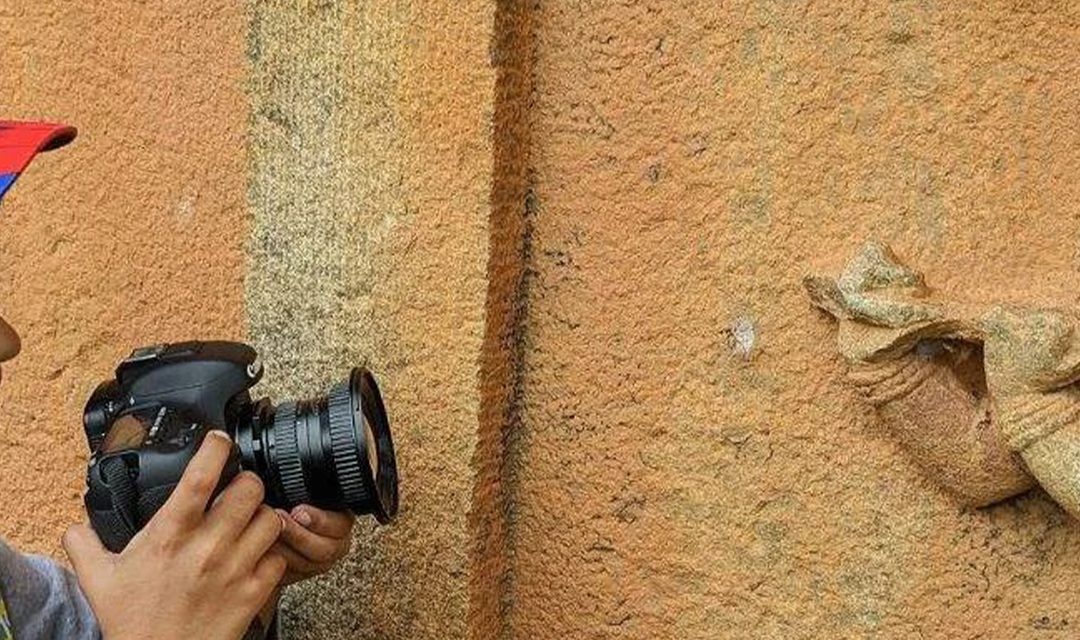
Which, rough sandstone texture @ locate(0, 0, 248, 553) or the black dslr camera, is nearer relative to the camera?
the black dslr camera

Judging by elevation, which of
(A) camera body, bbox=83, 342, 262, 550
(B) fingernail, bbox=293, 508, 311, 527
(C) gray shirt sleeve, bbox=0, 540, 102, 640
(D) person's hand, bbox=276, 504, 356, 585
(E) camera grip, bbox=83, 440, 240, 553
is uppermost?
(A) camera body, bbox=83, 342, 262, 550

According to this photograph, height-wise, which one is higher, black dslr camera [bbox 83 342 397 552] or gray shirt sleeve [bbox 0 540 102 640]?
black dslr camera [bbox 83 342 397 552]

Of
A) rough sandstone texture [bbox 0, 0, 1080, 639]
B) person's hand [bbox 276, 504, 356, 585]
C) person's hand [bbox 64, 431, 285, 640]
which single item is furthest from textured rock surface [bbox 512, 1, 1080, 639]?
person's hand [bbox 64, 431, 285, 640]

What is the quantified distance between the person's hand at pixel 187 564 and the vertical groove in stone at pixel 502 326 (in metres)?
0.22

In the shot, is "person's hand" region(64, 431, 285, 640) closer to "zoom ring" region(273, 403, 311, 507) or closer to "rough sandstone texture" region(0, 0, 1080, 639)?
"zoom ring" region(273, 403, 311, 507)

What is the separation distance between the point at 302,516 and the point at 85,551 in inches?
6.1

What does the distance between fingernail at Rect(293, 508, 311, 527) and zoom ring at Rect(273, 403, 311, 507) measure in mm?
35

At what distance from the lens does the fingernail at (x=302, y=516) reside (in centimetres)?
105

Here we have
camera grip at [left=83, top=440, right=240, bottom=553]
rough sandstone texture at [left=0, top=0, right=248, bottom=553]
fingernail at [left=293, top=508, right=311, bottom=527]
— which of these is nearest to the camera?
camera grip at [left=83, top=440, right=240, bottom=553]

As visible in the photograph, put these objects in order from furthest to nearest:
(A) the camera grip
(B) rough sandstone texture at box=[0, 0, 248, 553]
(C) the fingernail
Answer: (B) rough sandstone texture at box=[0, 0, 248, 553] → (C) the fingernail → (A) the camera grip

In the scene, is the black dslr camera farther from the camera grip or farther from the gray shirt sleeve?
the gray shirt sleeve

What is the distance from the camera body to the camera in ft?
3.10

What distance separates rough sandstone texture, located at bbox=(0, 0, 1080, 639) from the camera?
3.32 feet

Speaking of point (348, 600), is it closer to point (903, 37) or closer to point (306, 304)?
point (306, 304)
